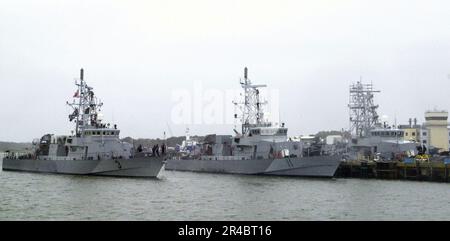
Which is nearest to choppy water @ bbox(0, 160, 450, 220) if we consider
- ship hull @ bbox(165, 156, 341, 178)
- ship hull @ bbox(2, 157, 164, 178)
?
ship hull @ bbox(2, 157, 164, 178)

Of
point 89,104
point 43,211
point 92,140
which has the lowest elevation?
point 43,211

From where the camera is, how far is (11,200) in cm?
3544

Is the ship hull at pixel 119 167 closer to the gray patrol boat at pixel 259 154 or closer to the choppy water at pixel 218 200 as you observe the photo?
the choppy water at pixel 218 200

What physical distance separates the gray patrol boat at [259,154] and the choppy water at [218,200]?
17.9 feet

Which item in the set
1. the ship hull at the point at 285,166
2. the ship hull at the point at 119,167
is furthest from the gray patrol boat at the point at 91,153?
the ship hull at the point at 285,166

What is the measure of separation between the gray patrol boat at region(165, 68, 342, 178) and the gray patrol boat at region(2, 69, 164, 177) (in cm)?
1224

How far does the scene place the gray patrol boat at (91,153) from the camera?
53375mm

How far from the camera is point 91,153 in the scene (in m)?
55.8

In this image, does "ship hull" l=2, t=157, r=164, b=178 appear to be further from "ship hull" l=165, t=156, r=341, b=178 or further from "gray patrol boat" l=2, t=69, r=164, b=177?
"ship hull" l=165, t=156, r=341, b=178

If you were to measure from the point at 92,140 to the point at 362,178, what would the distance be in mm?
31408

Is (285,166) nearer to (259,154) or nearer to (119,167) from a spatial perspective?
(259,154)

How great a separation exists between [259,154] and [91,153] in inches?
781
